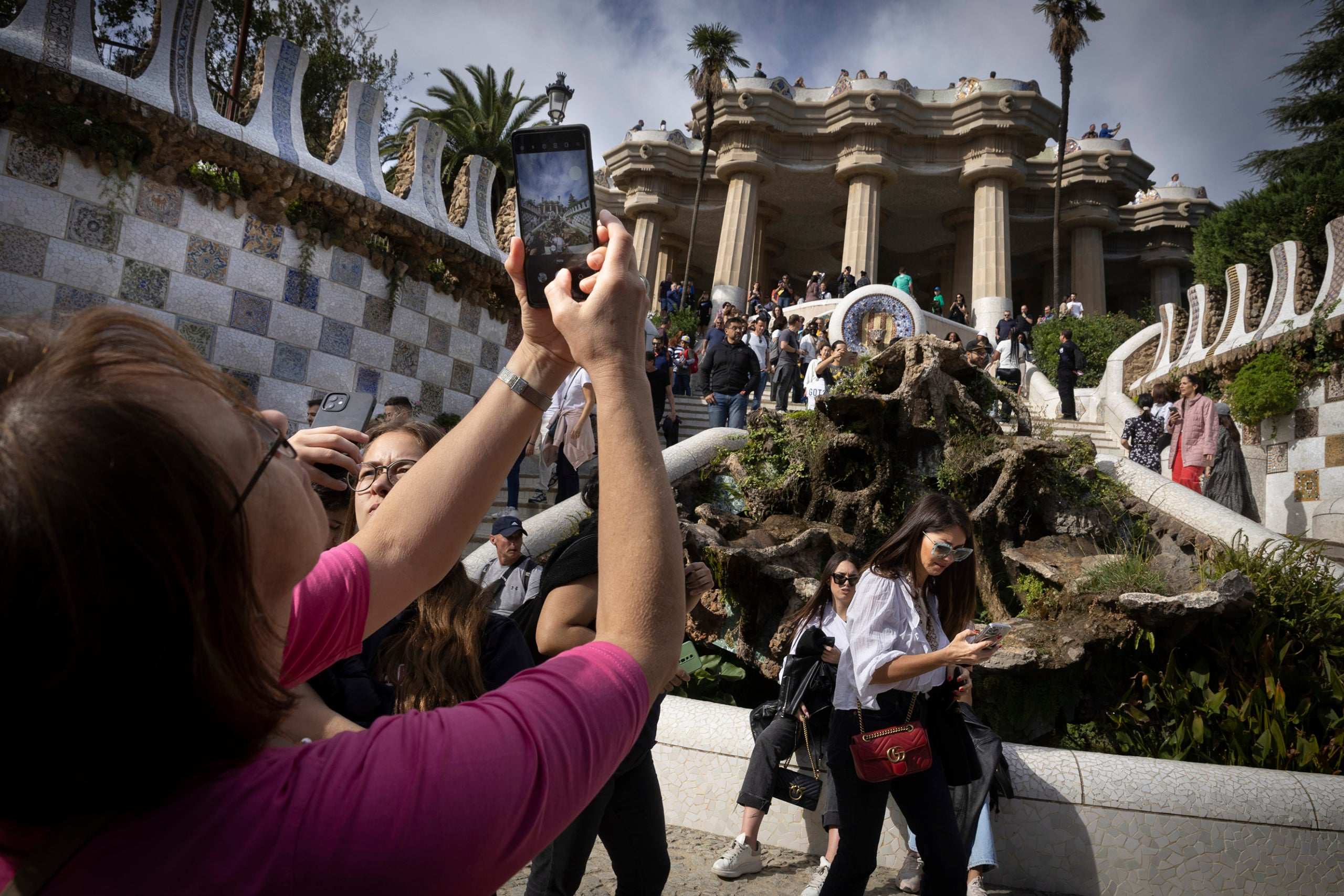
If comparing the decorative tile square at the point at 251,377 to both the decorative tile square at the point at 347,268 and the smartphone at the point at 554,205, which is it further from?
the smartphone at the point at 554,205

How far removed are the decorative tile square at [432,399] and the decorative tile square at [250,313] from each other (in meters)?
2.18

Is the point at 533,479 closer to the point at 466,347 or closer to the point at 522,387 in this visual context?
the point at 466,347

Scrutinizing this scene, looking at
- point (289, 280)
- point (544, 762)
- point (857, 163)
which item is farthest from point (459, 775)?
point (857, 163)

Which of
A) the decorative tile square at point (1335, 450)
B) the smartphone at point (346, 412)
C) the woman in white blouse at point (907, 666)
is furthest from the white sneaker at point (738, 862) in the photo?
the decorative tile square at point (1335, 450)

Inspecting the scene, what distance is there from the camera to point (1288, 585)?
5.94 m

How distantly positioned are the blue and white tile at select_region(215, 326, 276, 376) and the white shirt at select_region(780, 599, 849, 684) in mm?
6741

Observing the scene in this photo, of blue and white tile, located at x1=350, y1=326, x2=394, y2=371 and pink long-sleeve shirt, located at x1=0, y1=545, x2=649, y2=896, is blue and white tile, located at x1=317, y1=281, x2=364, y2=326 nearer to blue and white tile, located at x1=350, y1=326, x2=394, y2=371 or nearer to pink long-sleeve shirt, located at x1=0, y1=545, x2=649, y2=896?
blue and white tile, located at x1=350, y1=326, x2=394, y2=371

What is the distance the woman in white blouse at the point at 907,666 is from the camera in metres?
2.82

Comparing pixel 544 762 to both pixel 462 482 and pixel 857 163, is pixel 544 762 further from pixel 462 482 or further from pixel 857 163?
pixel 857 163

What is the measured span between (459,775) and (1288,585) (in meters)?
7.01

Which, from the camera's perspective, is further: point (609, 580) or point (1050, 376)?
point (1050, 376)

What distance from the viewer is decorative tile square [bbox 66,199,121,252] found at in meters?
7.38

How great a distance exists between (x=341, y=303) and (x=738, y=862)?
777cm

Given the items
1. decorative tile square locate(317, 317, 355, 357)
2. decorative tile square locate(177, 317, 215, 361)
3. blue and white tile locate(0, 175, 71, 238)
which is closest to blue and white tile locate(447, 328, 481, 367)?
decorative tile square locate(317, 317, 355, 357)
